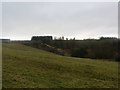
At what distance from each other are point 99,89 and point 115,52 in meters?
44.0

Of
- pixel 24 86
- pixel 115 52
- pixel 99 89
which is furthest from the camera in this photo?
pixel 115 52

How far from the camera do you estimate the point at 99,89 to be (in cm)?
1162

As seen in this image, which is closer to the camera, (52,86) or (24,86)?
(24,86)

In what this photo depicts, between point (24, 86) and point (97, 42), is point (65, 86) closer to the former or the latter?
point (24, 86)

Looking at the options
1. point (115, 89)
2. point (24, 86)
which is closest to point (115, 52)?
point (115, 89)

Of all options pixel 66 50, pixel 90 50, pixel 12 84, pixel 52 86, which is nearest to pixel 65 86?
pixel 52 86

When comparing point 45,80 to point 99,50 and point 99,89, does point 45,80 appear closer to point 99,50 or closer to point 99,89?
point 99,89

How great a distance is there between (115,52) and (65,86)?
44946 mm

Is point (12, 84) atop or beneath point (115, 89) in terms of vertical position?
atop

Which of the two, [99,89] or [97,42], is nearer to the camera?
[99,89]

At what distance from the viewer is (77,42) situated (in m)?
62.5

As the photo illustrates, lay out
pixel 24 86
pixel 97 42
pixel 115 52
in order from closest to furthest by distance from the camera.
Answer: pixel 24 86
pixel 115 52
pixel 97 42

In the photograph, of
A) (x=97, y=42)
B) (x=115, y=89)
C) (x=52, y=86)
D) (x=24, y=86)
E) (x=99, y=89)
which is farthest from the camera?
(x=97, y=42)

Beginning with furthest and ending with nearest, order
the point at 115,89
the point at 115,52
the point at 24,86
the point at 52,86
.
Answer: the point at 115,52 → the point at 115,89 → the point at 52,86 → the point at 24,86
